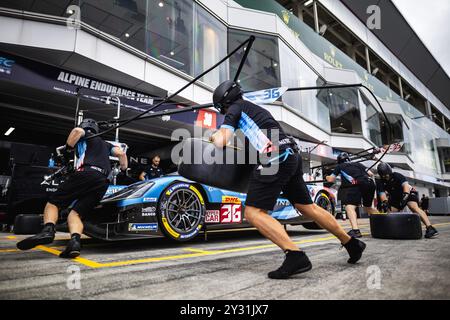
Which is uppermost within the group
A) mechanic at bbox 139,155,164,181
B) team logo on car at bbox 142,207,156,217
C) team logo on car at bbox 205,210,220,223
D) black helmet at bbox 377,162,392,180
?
mechanic at bbox 139,155,164,181

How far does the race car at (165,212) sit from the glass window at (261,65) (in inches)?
373

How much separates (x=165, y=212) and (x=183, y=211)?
27 centimetres

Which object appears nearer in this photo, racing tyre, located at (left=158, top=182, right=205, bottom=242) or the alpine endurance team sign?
racing tyre, located at (left=158, top=182, right=205, bottom=242)

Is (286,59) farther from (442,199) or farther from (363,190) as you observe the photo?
(442,199)

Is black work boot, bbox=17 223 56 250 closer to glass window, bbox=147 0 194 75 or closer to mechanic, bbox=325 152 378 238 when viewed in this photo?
mechanic, bbox=325 152 378 238

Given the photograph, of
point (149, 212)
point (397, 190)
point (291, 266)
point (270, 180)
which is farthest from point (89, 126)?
point (397, 190)

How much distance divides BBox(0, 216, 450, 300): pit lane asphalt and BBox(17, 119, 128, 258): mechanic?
0.99 ft

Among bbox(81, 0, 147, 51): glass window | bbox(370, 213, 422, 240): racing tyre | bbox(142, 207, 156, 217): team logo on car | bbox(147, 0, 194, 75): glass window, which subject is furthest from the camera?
bbox(147, 0, 194, 75): glass window

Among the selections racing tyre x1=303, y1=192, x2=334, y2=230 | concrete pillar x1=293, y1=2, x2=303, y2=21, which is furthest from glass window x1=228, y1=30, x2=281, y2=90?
concrete pillar x1=293, y1=2, x2=303, y2=21

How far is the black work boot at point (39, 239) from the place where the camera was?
262cm

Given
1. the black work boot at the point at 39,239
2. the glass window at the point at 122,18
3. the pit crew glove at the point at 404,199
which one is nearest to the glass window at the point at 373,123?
the pit crew glove at the point at 404,199

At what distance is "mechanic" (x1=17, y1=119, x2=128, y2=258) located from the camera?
9.57 ft

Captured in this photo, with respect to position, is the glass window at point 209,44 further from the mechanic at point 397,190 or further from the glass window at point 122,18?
the mechanic at point 397,190

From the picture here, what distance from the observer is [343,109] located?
712 inches
